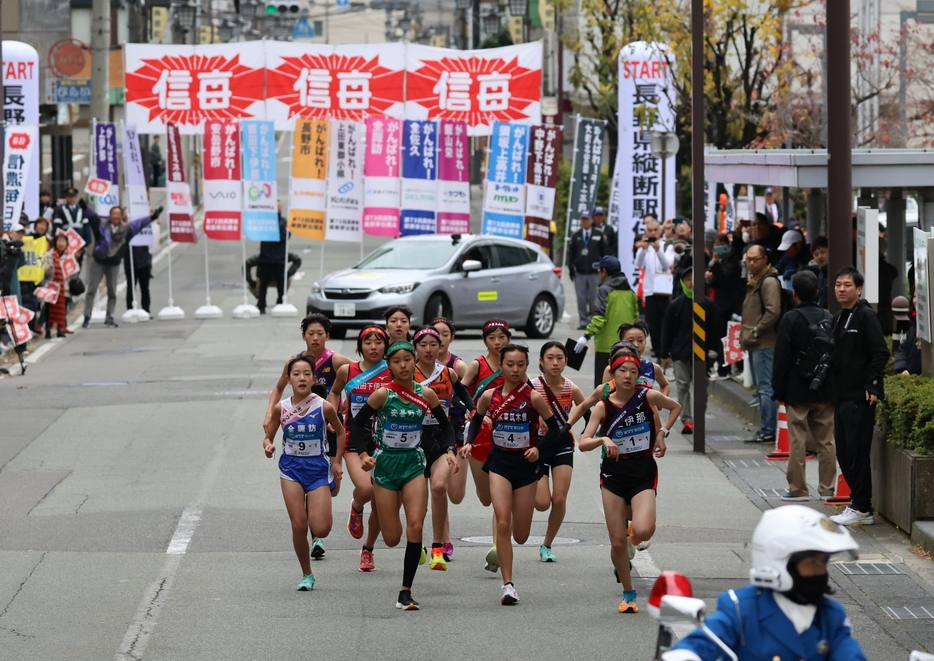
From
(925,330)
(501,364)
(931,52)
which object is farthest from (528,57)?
(501,364)

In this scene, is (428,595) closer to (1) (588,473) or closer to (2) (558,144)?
(1) (588,473)

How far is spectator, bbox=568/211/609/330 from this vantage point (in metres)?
26.2

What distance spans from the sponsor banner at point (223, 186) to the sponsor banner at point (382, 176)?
249cm

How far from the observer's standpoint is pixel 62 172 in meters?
46.1

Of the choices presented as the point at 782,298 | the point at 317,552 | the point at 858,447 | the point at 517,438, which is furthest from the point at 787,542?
the point at 782,298

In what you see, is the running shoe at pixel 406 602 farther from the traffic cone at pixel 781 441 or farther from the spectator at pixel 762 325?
the spectator at pixel 762 325

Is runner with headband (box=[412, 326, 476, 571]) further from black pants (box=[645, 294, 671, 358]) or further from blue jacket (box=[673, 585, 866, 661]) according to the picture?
black pants (box=[645, 294, 671, 358])

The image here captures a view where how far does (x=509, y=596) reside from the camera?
29.3ft

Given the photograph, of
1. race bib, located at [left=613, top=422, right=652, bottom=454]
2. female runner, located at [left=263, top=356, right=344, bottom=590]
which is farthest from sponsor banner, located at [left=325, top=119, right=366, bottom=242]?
race bib, located at [left=613, top=422, right=652, bottom=454]

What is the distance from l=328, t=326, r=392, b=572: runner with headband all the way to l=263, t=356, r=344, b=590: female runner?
0.30 metres

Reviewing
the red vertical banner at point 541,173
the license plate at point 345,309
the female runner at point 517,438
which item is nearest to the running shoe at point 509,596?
the female runner at point 517,438

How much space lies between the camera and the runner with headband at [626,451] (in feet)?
29.0

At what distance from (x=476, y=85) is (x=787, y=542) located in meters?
27.3

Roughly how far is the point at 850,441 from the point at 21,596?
6.09 m
